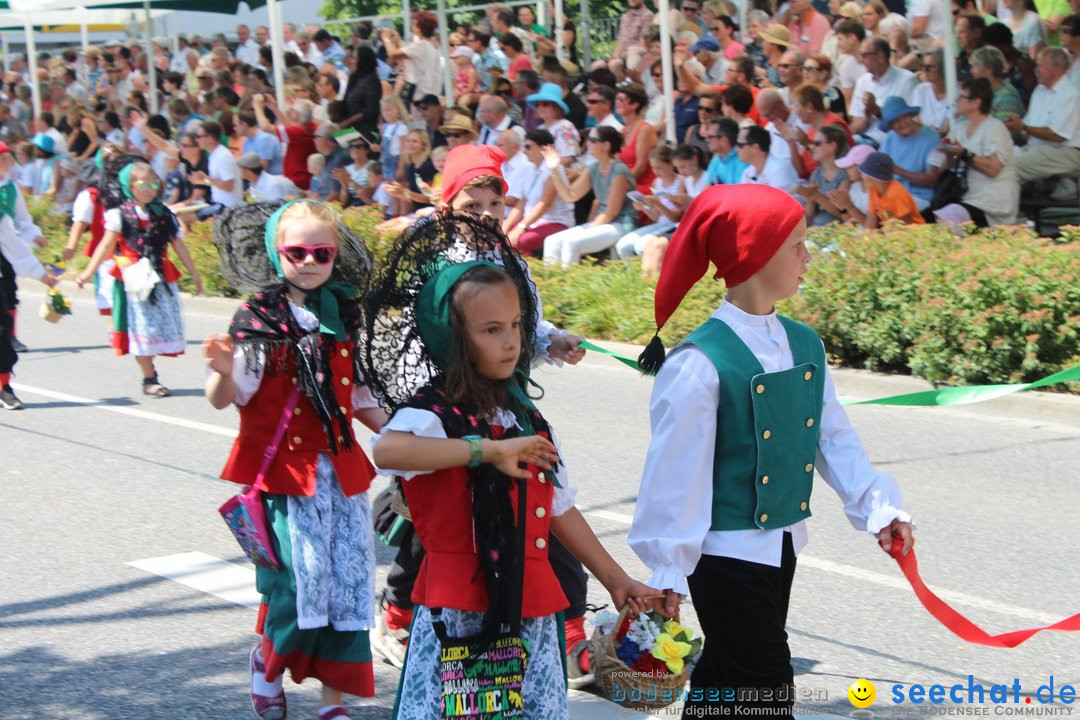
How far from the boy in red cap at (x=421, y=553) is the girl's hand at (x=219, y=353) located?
2.82ft

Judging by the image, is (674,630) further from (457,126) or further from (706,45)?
(706,45)

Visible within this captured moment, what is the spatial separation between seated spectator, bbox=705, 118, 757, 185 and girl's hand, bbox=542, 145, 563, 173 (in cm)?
161

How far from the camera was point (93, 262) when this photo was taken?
34.0 feet

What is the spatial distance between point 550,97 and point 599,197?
1587mm

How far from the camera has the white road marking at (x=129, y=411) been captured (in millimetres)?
9281

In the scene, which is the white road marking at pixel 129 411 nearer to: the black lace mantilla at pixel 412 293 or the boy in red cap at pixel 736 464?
the black lace mantilla at pixel 412 293

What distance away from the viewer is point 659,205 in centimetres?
1270

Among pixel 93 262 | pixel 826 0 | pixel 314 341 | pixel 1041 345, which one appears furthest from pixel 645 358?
pixel 826 0

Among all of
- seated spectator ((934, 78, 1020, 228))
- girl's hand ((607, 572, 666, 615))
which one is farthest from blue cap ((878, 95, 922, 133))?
girl's hand ((607, 572, 666, 615))

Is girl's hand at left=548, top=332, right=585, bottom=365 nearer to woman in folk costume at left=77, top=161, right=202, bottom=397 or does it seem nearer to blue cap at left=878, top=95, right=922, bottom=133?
woman in folk costume at left=77, top=161, right=202, bottom=397

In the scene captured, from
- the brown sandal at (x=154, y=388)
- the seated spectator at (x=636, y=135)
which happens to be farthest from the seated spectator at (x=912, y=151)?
the brown sandal at (x=154, y=388)

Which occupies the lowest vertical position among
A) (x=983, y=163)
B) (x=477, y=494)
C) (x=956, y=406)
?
(x=956, y=406)

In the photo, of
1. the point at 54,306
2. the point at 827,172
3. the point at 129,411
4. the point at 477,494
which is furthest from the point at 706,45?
the point at 477,494

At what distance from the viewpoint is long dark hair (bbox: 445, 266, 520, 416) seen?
11.0 feet
